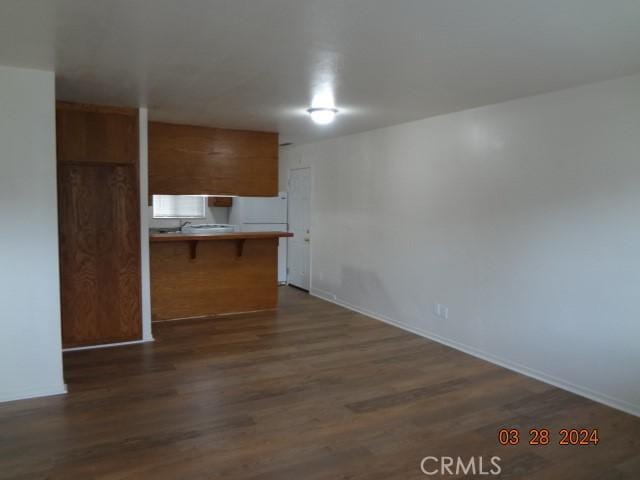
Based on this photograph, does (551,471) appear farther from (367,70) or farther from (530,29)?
(367,70)

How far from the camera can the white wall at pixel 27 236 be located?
324 cm

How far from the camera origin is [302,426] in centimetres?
302

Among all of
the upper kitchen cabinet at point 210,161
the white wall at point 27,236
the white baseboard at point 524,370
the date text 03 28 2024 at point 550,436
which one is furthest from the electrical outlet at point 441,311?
the white wall at point 27,236

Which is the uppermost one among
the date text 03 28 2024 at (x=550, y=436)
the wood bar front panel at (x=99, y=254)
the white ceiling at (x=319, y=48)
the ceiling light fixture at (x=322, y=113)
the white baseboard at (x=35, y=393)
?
the white ceiling at (x=319, y=48)

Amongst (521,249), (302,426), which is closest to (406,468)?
(302,426)

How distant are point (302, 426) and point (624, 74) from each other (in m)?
3.13

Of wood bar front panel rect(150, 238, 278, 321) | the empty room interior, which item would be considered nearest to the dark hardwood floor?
the empty room interior

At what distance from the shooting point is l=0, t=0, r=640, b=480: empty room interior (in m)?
2.53

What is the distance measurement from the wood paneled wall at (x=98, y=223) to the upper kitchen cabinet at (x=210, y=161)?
79cm

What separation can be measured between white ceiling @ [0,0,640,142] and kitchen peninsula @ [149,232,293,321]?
1913 mm

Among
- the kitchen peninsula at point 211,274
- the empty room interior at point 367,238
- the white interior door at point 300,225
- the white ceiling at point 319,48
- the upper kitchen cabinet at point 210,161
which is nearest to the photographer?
the white ceiling at point 319,48

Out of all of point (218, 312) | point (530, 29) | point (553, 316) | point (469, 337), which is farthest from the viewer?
point (218, 312)

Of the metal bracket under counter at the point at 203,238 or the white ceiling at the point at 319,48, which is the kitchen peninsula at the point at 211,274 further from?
the white ceiling at the point at 319,48

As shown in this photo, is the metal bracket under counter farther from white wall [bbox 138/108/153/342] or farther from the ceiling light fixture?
the ceiling light fixture
